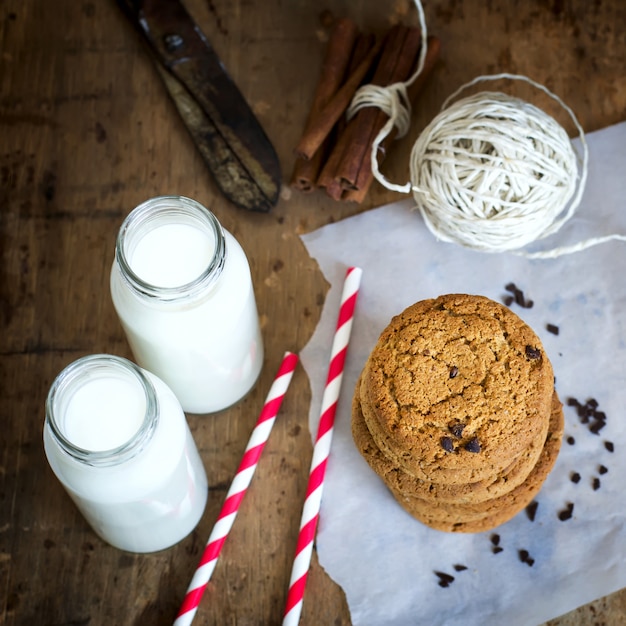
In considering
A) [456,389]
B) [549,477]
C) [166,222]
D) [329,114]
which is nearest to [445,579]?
[549,477]

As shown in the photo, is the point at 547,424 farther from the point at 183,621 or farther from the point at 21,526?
the point at 21,526

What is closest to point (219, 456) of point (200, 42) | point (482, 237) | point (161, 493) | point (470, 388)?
point (161, 493)

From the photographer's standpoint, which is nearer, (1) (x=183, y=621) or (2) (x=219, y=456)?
(1) (x=183, y=621)

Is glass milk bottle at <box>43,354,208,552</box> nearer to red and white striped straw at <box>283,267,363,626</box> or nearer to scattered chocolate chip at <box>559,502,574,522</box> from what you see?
red and white striped straw at <box>283,267,363,626</box>

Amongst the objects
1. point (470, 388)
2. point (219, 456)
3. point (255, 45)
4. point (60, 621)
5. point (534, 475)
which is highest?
point (255, 45)

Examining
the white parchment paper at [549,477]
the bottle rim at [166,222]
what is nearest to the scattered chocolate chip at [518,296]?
the white parchment paper at [549,477]

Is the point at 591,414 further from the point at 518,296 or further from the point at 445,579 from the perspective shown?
the point at 445,579
